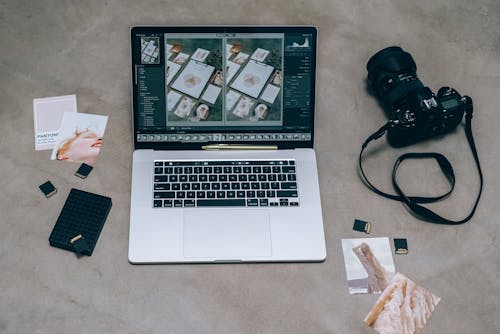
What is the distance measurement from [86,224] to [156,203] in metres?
0.17

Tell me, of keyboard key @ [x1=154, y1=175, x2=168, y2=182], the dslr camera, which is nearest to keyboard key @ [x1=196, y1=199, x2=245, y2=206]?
keyboard key @ [x1=154, y1=175, x2=168, y2=182]

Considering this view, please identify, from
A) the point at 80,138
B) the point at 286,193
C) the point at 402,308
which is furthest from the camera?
the point at 80,138

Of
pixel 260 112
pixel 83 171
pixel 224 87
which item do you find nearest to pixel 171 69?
pixel 224 87

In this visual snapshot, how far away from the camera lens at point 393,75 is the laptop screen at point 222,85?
0.78ft

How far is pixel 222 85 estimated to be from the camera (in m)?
1.40

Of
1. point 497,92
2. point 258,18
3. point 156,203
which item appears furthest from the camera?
point 258,18

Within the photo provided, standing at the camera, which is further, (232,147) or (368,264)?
(232,147)

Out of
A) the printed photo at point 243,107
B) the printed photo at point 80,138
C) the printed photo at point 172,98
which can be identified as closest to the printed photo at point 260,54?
the printed photo at point 243,107

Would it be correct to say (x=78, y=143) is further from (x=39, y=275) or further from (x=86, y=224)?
(x=39, y=275)

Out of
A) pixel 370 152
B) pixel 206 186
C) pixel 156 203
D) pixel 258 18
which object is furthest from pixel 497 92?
pixel 156 203

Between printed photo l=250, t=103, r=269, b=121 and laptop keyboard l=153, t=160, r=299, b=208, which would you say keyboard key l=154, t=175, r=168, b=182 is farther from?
printed photo l=250, t=103, r=269, b=121

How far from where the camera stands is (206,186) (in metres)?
1.38

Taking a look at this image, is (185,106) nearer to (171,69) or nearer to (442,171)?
(171,69)

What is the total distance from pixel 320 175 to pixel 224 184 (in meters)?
0.26
